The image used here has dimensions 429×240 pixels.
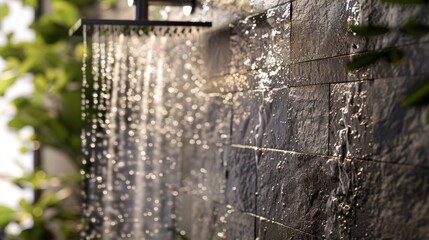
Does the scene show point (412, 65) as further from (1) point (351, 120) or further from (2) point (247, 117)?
(2) point (247, 117)

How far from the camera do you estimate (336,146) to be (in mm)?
2039

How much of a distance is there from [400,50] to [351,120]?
15.3 inches

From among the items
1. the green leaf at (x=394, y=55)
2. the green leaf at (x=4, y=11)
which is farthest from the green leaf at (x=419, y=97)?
the green leaf at (x=4, y=11)

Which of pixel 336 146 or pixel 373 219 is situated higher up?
pixel 336 146

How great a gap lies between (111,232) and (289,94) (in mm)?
1590

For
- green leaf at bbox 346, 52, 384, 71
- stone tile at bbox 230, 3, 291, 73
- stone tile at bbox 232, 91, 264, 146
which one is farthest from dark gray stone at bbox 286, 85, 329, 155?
green leaf at bbox 346, 52, 384, 71

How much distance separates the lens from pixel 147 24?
284 centimetres

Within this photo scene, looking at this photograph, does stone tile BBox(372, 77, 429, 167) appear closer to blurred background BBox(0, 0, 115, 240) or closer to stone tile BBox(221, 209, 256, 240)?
stone tile BBox(221, 209, 256, 240)

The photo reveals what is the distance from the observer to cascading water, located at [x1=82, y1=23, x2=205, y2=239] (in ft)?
11.4

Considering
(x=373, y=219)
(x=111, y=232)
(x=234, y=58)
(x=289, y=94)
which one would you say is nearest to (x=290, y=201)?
(x=289, y=94)

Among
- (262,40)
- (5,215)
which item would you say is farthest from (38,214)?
(262,40)

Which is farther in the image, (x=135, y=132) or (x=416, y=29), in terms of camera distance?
(x=135, y=132)

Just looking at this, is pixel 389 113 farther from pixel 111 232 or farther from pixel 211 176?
pixel 111 232

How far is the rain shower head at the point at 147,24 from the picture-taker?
2830 millimetres
